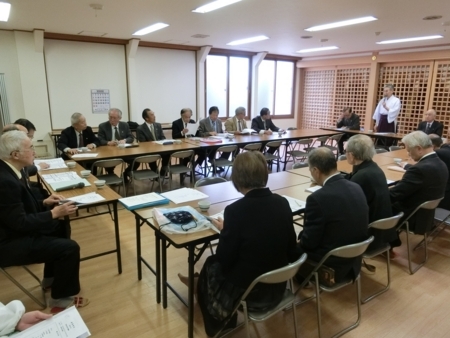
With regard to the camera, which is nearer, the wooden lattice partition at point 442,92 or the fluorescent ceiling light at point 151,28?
the fluorescent ceiling light at point 151,28

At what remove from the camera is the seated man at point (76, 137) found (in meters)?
4.51

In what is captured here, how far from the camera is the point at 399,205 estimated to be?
2930 mm

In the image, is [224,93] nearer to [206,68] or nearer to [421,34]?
[206,68]

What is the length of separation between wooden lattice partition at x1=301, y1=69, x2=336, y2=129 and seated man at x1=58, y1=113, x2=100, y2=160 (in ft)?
26.4

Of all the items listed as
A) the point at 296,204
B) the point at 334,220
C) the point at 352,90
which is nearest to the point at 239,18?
the point at 296,204

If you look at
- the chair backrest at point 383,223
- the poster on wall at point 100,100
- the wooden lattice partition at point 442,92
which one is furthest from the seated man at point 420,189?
the poster on wall at point 100,100

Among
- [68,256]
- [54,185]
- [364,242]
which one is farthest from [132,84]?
[364,242]

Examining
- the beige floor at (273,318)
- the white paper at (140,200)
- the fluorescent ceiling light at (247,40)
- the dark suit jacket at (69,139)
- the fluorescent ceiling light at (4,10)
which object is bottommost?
the beige floor at (273,318)

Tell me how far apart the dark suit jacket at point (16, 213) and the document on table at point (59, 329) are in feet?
2.86

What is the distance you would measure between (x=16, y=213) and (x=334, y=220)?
6.46 feet

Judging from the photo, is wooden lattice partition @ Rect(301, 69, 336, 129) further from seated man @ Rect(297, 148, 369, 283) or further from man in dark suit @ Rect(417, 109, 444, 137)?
seated man @ Rect(297, 148, 369, 283)

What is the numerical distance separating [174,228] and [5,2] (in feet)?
13.7

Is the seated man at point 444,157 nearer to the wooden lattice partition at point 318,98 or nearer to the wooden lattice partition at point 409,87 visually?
the wooden lattice partition at point 409,87

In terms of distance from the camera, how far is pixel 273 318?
7.64ft
